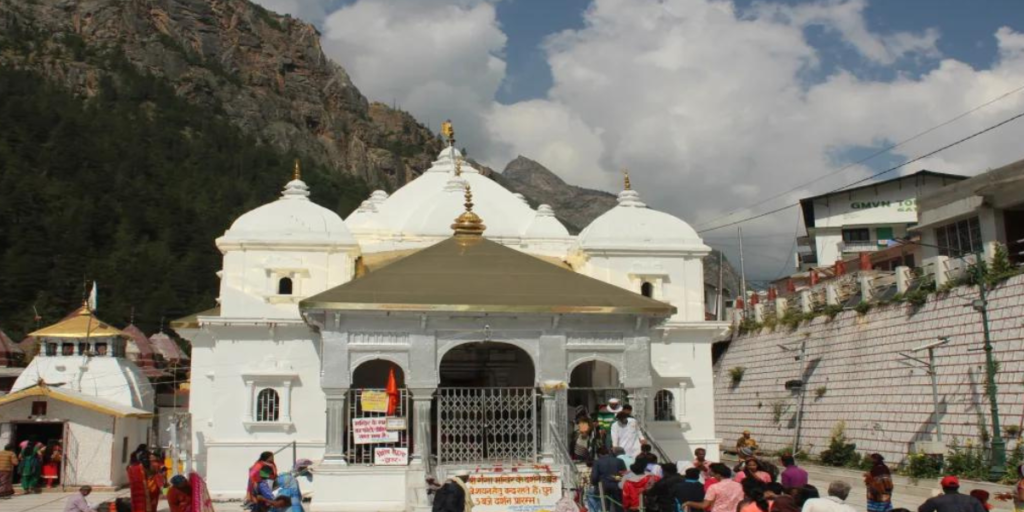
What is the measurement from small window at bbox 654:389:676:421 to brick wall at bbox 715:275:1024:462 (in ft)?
15.6

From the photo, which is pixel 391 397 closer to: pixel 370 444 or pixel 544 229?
pixel 370 444

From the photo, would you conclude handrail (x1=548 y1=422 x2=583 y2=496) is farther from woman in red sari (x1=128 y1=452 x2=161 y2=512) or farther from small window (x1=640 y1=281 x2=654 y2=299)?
small window (x1=640 y1=281 x2=654 y2=299)

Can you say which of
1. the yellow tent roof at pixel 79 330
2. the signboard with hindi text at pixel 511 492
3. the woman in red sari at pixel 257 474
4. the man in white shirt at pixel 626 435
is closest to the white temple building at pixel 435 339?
the signboard with hindi text at pixel 511 492

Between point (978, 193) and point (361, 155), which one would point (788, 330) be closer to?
point (978, 193)

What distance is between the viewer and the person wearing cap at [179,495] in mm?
11758

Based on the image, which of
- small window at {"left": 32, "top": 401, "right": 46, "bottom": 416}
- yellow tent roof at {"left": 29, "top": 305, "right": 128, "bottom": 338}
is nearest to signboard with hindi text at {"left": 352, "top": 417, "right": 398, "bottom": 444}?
small window at {"left": 32, "top": 401, "right": 46, "bottom": 416}

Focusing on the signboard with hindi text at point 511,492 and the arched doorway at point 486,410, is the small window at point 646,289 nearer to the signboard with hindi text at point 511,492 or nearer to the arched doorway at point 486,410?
the arched doorway at point 486,410

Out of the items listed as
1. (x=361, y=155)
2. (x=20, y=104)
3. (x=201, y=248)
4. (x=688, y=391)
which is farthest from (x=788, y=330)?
(x=361, y=155)

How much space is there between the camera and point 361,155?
113m

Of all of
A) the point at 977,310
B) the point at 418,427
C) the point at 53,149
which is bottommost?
the point at 418,427

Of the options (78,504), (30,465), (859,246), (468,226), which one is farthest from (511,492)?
(859,246)

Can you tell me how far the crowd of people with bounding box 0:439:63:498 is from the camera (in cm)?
2042

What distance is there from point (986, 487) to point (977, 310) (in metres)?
3.80

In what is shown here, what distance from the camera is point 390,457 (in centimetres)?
1750
